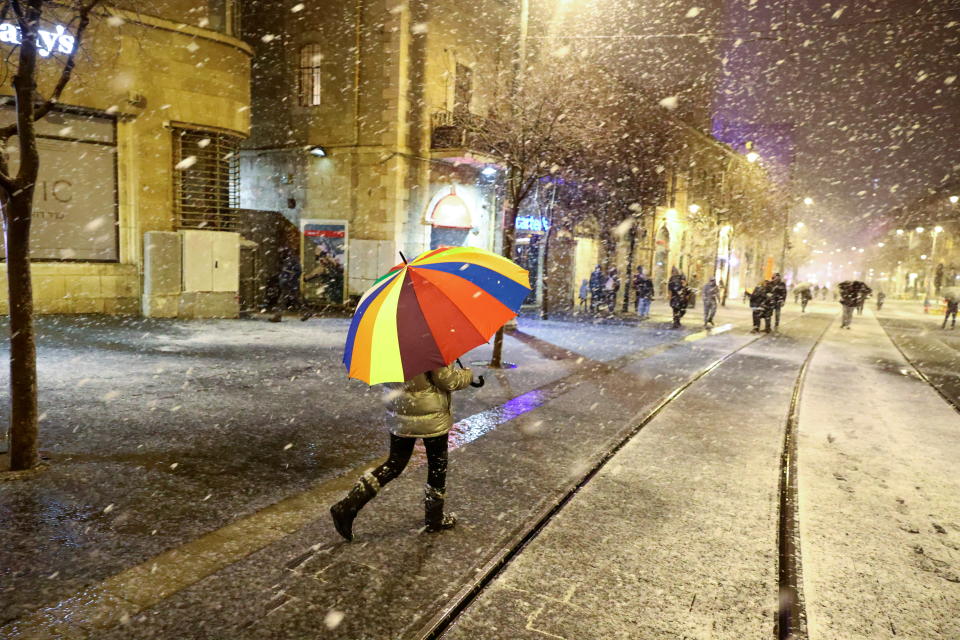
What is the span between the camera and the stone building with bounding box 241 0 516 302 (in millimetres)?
20109

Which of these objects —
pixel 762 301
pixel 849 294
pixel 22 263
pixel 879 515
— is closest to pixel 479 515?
pixel 879 515

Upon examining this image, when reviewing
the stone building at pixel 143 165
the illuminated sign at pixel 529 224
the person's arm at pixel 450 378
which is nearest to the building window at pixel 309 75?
the stone building at pixel 143 165

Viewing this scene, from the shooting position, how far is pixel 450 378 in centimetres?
376

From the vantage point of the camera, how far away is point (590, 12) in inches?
993

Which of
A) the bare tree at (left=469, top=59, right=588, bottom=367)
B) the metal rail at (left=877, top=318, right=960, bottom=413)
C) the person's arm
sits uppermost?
the bare tree at (left=469, top=59, right=588, bottom=367)

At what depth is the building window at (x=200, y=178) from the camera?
16109 mm

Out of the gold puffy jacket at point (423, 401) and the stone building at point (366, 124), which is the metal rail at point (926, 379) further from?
the stone building at point (366, 124)

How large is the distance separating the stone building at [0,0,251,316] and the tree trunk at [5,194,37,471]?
32.9ft

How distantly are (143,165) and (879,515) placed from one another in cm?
1607

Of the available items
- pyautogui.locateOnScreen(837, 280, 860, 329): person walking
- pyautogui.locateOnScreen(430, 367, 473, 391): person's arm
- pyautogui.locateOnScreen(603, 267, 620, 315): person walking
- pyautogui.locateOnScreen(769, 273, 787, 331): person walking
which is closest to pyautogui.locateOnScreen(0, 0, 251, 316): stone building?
pyautogui.locateOnScreen(603, 267, 620, 315): person walking

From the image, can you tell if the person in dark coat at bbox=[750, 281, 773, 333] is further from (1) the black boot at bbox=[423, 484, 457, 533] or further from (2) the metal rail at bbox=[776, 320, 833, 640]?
(1) the black boot at bbox=[423, 484, 457, 533]

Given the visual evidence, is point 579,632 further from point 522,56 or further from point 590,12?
point 590,12

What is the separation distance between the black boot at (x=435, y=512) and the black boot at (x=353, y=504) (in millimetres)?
418

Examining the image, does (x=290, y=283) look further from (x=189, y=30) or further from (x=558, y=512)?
(x=558, y=512)
